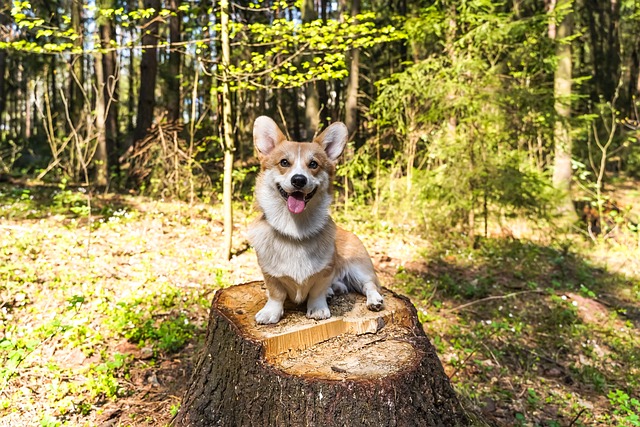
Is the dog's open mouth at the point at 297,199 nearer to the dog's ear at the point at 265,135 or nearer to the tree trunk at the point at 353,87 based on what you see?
the dog's ear at the point at 265,135

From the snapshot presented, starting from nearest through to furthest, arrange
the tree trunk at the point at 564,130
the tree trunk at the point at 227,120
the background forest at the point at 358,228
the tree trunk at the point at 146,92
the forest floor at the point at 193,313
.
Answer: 1. the forest floor at the point at 193,313
2. the background forest at the point at 358,228
3. the tree trunk at the point at 227,120
4. the tree trunk at the point at 564,130
5. the tree trunk at the point at 146,92

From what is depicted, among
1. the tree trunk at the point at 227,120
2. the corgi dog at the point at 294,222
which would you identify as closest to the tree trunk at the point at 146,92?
the tree trunk at the point at 227,120

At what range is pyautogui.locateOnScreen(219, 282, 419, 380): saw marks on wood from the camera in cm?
232

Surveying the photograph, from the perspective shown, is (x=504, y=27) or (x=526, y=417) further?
(x=504, y=27)

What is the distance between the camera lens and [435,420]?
240cm

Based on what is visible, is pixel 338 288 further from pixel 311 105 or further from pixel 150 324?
pixel 311 105

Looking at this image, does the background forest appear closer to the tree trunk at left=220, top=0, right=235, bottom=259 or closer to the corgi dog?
the tree trunk at left=220, top=0, right=235, bottom=259

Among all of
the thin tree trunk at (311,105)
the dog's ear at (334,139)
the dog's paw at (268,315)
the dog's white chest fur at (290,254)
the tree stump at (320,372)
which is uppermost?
the thin tree trunk at (311,105)

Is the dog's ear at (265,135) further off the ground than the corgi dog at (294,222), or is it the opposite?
the dog's ear at (265,135)

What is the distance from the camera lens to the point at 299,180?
2.37 meters

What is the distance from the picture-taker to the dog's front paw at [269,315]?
2.68 metres

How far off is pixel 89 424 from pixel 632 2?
1767cm

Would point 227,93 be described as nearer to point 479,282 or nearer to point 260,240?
point 260,240

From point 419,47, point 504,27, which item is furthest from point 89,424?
point 419,47
